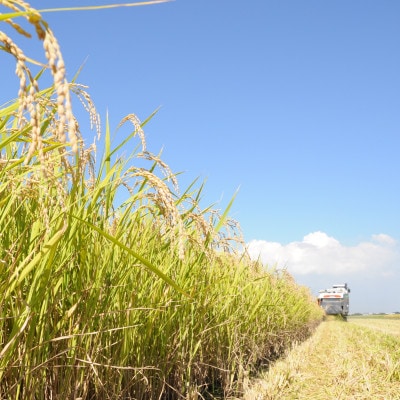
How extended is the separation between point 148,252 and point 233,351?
5.28 ft

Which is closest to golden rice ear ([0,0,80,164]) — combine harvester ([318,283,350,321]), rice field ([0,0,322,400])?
rice field ([0,0,322,400])

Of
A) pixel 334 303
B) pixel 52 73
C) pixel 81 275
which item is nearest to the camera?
pixel 52 73

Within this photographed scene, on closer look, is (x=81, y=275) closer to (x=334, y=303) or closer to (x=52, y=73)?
(x=52, y=73)

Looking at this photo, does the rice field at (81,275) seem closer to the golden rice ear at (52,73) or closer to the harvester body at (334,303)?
the golden rice ear at (52,73)

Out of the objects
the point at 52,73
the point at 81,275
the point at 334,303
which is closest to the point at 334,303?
the point at 334,303

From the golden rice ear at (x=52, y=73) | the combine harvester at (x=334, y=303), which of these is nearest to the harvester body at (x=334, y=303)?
the combine harvester at (x=334, y=303)

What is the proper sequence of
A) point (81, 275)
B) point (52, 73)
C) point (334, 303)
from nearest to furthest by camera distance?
point (52, 73)
point (81, 275)
point (334, 303)

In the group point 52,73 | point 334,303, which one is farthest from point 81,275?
point 334,303

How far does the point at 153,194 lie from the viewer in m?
2.34

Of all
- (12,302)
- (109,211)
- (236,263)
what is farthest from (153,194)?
(236,263)

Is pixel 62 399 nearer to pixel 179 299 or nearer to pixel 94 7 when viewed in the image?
pixel 179 299

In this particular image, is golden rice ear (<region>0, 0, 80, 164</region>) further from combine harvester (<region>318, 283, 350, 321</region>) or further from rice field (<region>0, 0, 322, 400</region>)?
combine harvester (<region>318, 283, 350, 321</region>)

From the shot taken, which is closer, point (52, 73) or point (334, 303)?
point (52, 73)

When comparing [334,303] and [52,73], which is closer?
[52,73]
